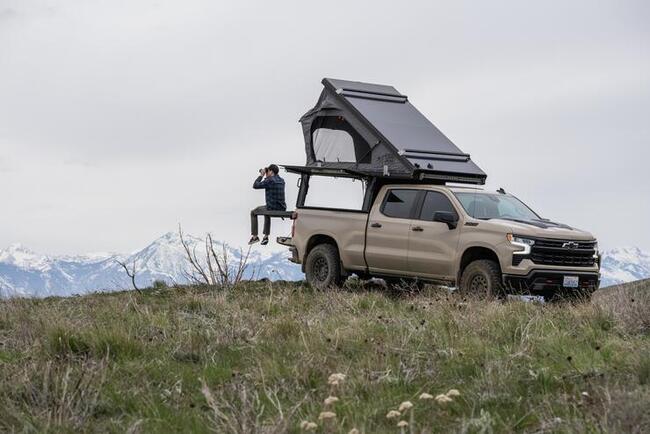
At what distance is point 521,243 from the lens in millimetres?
14227

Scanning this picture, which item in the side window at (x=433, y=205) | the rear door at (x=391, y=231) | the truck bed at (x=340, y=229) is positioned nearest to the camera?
the side window at (x=433, y=205)

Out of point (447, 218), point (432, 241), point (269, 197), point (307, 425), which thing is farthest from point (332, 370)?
point (269, 197)

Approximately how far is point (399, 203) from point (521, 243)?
7.92 feet

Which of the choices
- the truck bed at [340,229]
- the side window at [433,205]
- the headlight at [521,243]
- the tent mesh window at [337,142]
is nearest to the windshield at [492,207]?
the side window at [433,205]

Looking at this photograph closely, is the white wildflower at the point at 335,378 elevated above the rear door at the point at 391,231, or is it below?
below

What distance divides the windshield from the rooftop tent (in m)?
0.89

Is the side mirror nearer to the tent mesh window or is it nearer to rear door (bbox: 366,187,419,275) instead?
rear door (bbox: 366,187,419,275)

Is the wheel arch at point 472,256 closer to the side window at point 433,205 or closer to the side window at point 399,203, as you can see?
the side window at point 433,205

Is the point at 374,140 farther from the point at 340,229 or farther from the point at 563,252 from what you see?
the point at 563,252

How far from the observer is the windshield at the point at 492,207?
1505cm

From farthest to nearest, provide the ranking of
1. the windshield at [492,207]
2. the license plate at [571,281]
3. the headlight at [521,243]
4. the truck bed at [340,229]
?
the truck bed at [340,229], the windshield at [492,207], the license plate at [571,281], the headlight at [521,243]

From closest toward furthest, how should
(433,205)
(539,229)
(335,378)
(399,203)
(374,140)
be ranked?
1. (335,378)
2. (539,229)
3. (433,205)
4. (399,203)
5. (374,140)

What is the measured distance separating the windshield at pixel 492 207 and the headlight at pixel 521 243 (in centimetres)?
73

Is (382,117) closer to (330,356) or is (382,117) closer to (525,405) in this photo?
(330,356)
